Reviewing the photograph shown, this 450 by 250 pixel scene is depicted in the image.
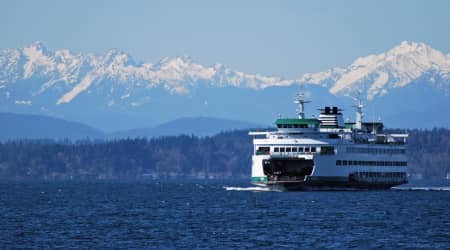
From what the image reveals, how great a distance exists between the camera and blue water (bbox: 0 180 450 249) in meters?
84.9

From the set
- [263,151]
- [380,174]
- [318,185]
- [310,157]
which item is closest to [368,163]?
[380,174]

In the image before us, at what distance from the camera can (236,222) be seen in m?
102

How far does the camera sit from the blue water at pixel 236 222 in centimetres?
8494

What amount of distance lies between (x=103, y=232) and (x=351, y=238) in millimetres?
19185

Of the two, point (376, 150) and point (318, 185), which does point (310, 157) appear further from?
point (376, 150)

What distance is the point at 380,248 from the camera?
8088 cm

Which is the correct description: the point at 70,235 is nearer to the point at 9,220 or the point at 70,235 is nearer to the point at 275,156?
the point at 9,220

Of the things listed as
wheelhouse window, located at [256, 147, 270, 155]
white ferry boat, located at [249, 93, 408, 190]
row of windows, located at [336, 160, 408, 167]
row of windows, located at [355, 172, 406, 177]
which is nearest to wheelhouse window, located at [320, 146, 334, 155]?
white ferry boat, located at [249, 93, 408, 190]

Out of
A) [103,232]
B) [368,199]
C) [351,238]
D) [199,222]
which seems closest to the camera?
[351,238]

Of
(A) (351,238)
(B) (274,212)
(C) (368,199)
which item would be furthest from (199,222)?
(C) (368,199)

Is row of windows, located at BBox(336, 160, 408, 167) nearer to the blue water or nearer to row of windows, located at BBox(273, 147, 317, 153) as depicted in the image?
row of windows, located at BBox(273, 147, 317, 153)

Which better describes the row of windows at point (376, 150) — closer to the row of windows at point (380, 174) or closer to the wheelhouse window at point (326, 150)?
the row of windows at point (380, 174)

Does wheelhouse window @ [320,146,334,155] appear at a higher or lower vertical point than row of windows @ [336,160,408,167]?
higher

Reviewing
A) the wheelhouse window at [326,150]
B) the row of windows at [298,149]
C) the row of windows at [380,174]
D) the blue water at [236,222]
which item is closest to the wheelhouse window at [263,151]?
the row of windows at [298,149]
